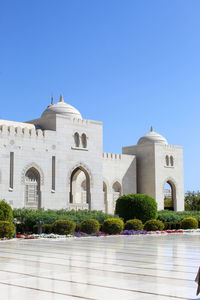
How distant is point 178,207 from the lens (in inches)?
1435

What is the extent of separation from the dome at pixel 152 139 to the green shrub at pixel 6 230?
Answer: 2032 cm

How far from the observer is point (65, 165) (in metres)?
26.7

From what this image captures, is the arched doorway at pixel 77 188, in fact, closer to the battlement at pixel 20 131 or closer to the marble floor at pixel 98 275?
the battlement at pixel 20 131

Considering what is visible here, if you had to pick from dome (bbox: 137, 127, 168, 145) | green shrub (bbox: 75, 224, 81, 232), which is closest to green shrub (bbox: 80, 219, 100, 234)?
green shrub (bbox: 75, 224, 81, 232)

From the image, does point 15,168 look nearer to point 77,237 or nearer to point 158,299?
point 77,237

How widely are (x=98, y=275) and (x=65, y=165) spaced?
1902 centimetres

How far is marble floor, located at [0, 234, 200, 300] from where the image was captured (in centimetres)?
613

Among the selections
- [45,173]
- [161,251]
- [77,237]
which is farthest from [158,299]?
[45,173]

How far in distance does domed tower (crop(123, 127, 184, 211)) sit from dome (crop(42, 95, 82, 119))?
26.5ft

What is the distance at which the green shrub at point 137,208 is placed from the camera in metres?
24.3

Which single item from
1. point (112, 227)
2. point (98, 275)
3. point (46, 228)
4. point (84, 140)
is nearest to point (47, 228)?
point (46, 228)

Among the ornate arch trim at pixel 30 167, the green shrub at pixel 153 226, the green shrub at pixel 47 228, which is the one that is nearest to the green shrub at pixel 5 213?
the green shrub at pixel 47 228

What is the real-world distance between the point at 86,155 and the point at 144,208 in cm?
576

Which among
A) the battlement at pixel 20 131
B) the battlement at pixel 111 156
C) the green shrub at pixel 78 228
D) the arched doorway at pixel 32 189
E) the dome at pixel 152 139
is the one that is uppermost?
the dome at pixel 152 139
